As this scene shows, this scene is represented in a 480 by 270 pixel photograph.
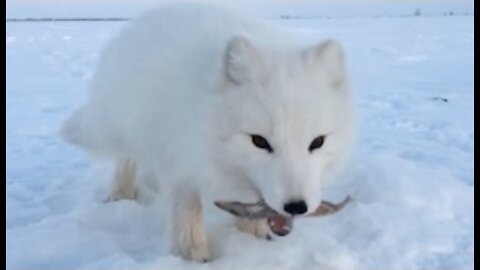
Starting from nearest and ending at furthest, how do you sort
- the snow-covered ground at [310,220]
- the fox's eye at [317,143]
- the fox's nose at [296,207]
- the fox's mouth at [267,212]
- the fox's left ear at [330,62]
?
1. the fox's nose at [296,207]
2. the fox's eye at [317,143]
3. the fox's left ear at [330,62]
4. the fox's mouth at [267,212]
5. the snow-covered ground at [310,220]

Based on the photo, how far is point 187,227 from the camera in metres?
2.78

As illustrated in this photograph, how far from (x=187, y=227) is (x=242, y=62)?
2.55 ft

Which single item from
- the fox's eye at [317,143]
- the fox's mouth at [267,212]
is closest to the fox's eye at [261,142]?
the fox's eye at [317,143]

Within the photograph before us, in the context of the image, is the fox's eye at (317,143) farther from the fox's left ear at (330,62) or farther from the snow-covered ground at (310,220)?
the snow-covered ground at (310,220)

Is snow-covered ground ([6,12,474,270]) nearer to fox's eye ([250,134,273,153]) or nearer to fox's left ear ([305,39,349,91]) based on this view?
fox's eye ([250,134,273,153])

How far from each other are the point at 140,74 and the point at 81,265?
0.84m

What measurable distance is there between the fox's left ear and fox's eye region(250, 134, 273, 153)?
33 cm

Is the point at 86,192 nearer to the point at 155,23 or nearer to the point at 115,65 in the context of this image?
the point at 115,65

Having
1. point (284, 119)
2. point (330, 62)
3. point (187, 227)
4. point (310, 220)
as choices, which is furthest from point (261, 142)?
point (310, 220)

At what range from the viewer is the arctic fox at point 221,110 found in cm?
227

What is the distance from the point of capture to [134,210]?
3.24 meters

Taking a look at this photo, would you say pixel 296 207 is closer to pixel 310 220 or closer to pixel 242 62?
pixel 242 62

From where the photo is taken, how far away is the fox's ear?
2393 millimetres

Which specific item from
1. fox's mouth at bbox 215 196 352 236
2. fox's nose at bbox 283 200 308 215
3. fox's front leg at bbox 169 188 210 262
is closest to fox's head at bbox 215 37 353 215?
fox's nose at bbox 283 200 308 215
